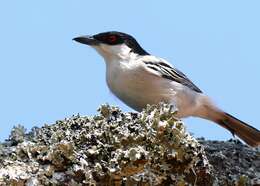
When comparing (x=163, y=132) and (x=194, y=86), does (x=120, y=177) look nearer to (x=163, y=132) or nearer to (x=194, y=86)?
(x=163, y=132)

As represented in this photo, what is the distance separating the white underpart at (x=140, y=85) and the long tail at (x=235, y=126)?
0.09 metres

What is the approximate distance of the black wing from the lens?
5.17 meters

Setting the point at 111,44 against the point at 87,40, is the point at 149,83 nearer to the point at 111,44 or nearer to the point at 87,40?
the point at 111,44

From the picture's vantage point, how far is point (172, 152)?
300 cm

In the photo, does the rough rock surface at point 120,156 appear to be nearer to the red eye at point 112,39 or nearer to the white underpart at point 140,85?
the white underpart at point 140,85

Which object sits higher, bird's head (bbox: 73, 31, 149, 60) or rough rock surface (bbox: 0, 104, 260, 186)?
bird's head (bbox: 73, 31, 149, 60)

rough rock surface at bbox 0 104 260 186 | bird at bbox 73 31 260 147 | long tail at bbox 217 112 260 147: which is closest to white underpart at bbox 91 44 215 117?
bird at bbox 73 31 260 147

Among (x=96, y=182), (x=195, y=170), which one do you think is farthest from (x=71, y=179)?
(x=195, y=170)

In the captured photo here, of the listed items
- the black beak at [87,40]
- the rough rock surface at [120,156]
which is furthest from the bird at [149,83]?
the rough rock surface at [120,156]

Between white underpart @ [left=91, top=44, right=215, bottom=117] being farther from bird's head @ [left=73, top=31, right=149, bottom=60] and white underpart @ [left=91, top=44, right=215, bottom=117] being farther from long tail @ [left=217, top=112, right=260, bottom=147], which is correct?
long tail @ [left=217, top=112, right=260, bottom=147]

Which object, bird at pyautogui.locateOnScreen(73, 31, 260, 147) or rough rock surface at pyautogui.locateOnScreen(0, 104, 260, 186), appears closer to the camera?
rough rock surface at pyautogui.locateOnScreen(0, 104, 260, 186)

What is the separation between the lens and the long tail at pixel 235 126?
505 cm

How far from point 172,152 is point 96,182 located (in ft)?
1.28

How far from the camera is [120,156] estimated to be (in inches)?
114
